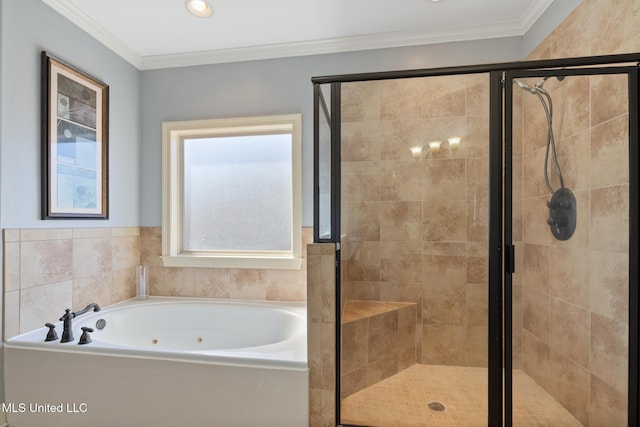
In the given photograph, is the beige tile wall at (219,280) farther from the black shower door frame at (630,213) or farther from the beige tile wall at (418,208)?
the black shower door frame at (630,213)

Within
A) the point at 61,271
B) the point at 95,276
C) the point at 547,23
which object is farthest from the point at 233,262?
the point at 547,23

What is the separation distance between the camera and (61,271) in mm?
2033

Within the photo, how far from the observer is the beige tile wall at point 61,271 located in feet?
5.74

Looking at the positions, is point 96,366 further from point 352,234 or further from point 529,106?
point 529,106

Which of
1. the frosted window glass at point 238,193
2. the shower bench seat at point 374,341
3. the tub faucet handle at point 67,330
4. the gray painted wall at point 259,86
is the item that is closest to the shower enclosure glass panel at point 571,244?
the shower bench seat at point 374,341

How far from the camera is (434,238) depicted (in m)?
1.98

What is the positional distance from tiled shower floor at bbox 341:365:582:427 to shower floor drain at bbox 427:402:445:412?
15mm

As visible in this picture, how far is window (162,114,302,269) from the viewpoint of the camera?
2.54m

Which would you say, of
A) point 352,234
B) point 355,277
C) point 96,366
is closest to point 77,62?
point 96,366

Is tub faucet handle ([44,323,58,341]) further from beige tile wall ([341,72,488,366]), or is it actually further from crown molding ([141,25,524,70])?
crown molding ([141,25,524,70])

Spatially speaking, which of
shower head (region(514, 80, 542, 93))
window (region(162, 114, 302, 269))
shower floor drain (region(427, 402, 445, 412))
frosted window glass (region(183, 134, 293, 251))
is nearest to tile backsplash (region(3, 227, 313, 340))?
window (region(162, 114, 302, 269))

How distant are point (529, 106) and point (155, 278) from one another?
2.84 m

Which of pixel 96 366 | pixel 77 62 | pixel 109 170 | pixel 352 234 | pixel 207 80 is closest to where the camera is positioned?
pixel 96 366

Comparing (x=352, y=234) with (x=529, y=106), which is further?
(x=352, y=234)
